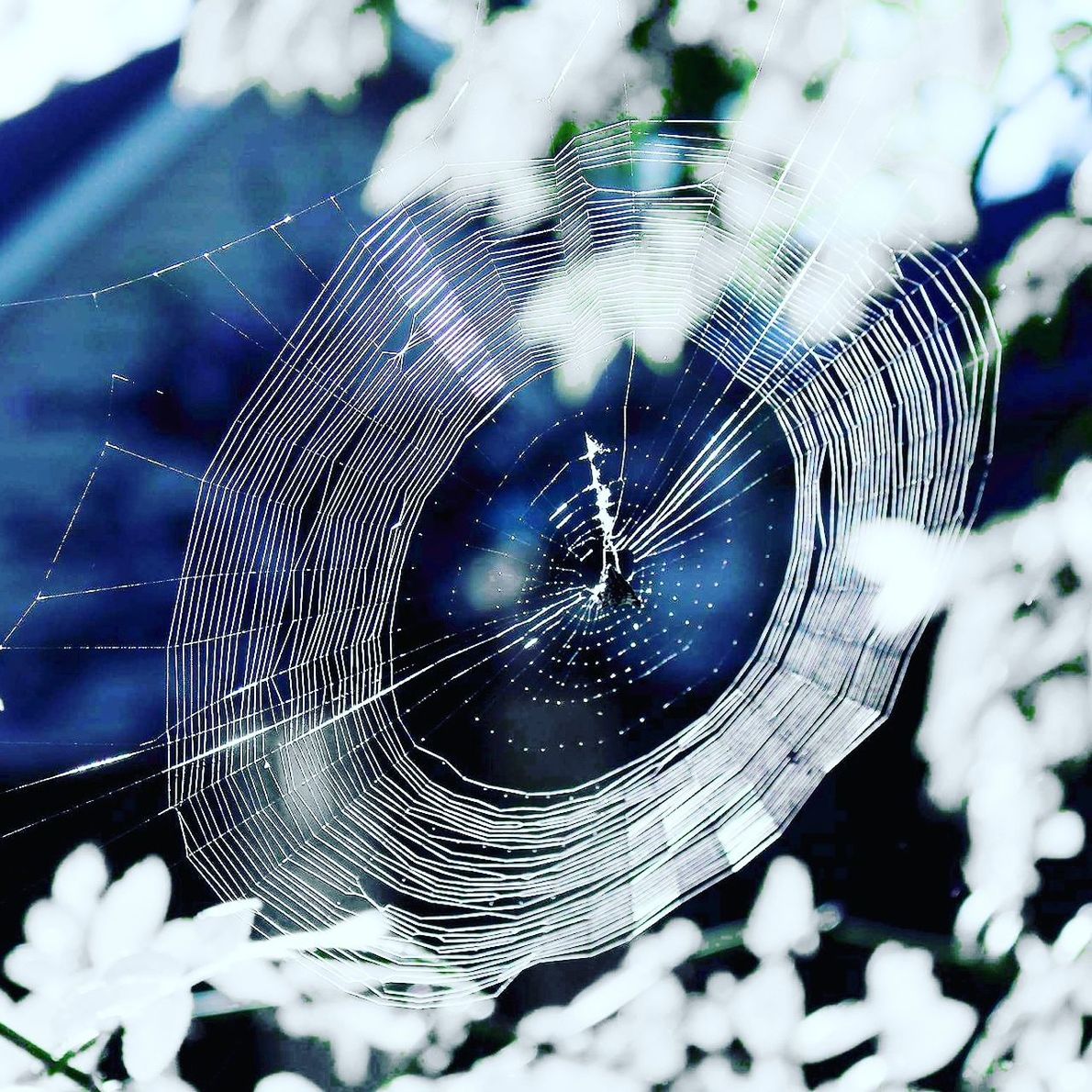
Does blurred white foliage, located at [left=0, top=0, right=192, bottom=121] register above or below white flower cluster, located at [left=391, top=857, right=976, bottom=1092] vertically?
above

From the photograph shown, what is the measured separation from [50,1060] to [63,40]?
1.13 metres

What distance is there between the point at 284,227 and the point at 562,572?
0.59m

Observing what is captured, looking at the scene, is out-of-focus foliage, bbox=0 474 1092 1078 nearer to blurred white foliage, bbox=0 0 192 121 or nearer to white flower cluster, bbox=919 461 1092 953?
white flower cluster, bbox=919 461 1092 953

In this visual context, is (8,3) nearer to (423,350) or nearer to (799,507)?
(423,350)

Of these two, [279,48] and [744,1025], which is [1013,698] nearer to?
[744,1025]

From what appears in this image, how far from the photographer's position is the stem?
2.78 feet

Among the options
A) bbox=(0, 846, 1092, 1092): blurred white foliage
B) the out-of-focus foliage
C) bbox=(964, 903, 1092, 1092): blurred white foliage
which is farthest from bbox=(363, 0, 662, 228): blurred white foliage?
bbox=(964, 903, 1092, 1092): blurred white foliage

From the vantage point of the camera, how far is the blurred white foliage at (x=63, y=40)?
71cm

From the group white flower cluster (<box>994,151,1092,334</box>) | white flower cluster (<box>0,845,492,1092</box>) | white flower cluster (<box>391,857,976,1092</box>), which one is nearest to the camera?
white flower cluster (<box>0,845,492,1092</box>)

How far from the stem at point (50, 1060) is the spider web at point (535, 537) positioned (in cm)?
27

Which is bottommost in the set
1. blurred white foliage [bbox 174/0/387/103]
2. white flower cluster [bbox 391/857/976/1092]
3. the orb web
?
white flower cluster [bbox 391/857/976/1092]

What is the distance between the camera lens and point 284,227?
2.71 feet

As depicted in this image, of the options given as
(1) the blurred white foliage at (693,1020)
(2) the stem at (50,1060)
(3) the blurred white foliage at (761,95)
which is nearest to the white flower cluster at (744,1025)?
(1) the blurred white foliage at (693,1020)

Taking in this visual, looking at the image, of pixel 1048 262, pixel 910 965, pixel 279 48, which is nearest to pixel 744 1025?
pixel 910 965
